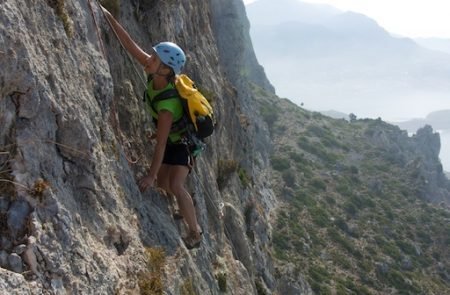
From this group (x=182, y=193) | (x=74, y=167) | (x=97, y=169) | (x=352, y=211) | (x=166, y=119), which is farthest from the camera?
(x=352, y=211)

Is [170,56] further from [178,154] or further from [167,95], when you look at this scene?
[178,154]

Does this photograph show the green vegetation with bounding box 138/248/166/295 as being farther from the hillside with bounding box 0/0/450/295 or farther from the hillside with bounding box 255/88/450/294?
the hillside with bounding box 255/88/450/294

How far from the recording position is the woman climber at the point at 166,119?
24.1 ft

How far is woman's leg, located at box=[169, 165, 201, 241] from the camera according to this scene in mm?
8195

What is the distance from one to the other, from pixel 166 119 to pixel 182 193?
170 centimetres

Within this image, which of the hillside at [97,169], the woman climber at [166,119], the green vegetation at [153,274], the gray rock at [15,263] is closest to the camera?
the gray rock at [15,263]

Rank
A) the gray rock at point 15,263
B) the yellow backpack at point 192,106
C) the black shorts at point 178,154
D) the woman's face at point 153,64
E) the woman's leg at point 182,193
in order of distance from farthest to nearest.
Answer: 1. the woman's leg at point 182,193
2. the black shorts at point 178,154
3. the woman's face at point 153,64
4. the yellow backpack at point 192,106
5. the gray rock at point 15,263

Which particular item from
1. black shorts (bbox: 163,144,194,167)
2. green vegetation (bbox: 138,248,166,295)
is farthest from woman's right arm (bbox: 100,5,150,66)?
green vegetation (bbox: 138,248,166,295)

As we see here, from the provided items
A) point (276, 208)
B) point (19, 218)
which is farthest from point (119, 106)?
point (276, 208)

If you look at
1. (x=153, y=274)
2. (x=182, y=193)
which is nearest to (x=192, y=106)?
(x=182, y=193)

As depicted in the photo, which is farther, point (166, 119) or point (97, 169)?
point (166, 119)

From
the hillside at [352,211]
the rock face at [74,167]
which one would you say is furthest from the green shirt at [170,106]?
the hillside at [352,211]

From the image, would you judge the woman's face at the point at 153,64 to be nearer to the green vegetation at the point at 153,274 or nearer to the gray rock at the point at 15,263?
the green vegetation at the point at 153,274

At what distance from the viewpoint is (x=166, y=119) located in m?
7.26
